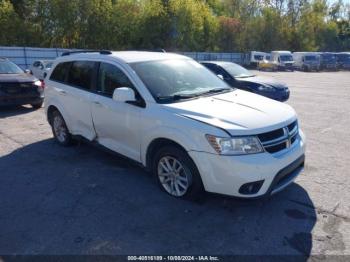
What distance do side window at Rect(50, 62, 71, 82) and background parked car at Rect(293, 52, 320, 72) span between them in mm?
36885

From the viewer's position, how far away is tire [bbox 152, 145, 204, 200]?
3.89 meters

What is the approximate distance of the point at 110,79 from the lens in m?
4.95

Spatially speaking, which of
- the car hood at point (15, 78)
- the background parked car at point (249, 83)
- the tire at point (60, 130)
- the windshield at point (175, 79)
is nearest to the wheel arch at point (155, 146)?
the windshield at point (175, 79)

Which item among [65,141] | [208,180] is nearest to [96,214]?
[208,180]

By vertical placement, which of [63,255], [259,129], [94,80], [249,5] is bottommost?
[63,255]

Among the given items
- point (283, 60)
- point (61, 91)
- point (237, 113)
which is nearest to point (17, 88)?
point (61, 91)

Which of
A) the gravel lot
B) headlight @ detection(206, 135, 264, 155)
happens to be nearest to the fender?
headlight @ detection(206, 135, 264, 155)

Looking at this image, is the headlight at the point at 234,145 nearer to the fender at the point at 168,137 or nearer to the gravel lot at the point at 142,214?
the fender at the point at 168,137

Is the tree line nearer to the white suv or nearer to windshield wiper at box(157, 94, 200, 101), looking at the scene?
the white suv

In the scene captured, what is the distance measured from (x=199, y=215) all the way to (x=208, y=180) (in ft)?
1.48

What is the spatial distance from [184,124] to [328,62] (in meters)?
42.7

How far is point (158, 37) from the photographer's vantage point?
3391 centimetres

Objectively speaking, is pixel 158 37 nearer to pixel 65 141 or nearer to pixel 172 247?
pixel 65 141

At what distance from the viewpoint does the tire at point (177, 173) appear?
3891mm
